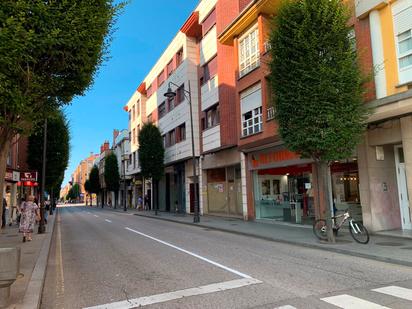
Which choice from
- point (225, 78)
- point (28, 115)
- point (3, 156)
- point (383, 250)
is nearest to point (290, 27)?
point (383, 250)

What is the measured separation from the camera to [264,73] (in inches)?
778

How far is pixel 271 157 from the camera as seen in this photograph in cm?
2030

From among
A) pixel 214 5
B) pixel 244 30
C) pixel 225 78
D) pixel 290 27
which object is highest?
pixel 214 5

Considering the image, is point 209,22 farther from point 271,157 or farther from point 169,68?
point 271,157

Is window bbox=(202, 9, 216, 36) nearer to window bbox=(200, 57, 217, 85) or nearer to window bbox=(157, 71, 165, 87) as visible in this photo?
window bbox=(200, 57, 217, 85)

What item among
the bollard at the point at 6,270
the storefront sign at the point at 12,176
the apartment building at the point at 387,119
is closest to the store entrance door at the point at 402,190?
the apartment building at the point at 387,119

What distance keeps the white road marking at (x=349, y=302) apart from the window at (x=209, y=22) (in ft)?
74.6

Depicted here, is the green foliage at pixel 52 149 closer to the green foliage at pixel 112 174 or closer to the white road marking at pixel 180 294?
the white road marking at pixel 180 294

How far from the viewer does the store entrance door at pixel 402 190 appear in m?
14.0

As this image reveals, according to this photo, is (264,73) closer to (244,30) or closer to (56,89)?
(244,30)

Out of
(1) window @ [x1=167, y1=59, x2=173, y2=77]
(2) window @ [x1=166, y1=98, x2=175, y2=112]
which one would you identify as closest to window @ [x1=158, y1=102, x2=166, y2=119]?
(2) window @ [x1=166, y1=98, x2=175, y2=112]

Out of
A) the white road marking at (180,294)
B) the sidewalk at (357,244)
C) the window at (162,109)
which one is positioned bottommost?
the white road marking at (180,294)

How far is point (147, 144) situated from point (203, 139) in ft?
28.3

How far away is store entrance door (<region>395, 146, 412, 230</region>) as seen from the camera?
14.0 metres
